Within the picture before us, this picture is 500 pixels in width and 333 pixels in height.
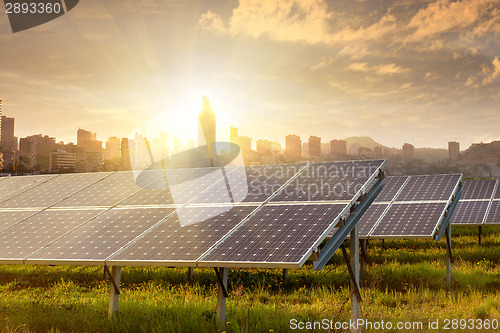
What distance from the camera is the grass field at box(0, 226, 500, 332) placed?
12.6 m

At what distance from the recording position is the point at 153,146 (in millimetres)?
15922

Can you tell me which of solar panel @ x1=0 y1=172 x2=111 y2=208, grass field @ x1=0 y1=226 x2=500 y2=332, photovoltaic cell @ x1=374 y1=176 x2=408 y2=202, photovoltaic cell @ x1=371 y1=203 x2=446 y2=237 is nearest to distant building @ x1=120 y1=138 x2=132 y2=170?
solar panel @ x1=0 y1=172 x2=111 y2=208

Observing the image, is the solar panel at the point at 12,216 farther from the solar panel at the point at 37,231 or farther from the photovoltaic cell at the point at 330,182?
the photovoltaic cell at the point at 330,182

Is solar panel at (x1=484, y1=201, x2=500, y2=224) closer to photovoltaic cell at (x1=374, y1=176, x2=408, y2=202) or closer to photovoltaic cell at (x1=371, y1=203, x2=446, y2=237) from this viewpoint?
photovoltaic cell at (x1=374, y1=176, x2=408, y2=202)

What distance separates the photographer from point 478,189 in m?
34.7

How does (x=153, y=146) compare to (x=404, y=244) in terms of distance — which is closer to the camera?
(x=153, y=146)

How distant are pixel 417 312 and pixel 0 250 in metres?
12.2

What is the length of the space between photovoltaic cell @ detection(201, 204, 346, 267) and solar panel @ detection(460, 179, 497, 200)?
2621cm

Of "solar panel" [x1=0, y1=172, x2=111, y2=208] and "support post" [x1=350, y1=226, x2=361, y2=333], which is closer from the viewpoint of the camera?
"support post" [x1=350, y1=226, x2=361, y2=333]

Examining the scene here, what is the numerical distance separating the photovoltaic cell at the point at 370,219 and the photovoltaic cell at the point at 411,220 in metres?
0.33

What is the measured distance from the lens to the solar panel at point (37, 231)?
12.7m

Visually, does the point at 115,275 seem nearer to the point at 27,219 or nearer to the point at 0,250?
the point at 0,250

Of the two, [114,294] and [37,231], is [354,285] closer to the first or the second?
[114,294]

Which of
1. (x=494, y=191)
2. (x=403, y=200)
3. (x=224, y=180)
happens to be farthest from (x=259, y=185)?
(x=494, y=191)
